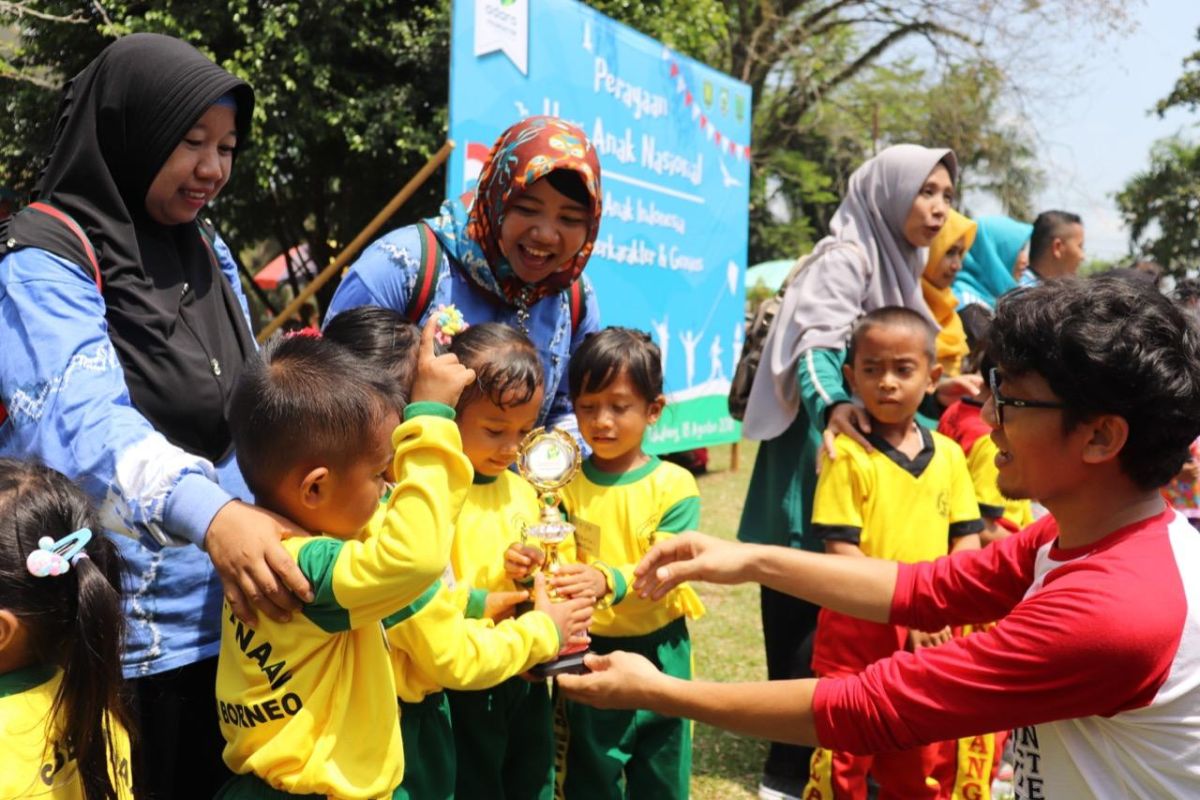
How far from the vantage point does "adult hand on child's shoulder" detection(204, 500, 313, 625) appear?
171 centimetres

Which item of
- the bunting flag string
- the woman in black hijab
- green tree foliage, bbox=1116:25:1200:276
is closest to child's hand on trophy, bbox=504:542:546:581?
the woman in black hijab

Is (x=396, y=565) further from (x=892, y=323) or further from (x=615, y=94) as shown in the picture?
(x=615, y=94)

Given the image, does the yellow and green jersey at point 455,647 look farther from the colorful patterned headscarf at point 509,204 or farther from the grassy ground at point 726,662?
the grassy ground at point 726,662

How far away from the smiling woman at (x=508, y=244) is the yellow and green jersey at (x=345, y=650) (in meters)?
0.97

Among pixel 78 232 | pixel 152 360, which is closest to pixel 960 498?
pixel 152 360

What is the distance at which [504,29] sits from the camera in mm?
5680

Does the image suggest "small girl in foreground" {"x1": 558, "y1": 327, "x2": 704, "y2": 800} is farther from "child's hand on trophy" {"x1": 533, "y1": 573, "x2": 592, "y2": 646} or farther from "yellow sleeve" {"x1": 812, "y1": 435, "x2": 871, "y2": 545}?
"yellow sleeve" {"x1": 812, "y1": 435, "x2": 871, "y2": 545}

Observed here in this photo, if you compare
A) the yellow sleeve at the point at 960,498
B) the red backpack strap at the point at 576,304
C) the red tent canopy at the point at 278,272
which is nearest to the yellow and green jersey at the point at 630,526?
the red backpack strap at the point at 576,304

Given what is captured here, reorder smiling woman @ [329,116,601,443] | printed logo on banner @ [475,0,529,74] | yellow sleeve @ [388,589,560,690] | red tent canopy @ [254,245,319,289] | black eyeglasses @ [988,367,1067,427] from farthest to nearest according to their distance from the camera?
red tent canopy @ [254,245,319,289] < printed logo on banner @ [475,0,529,74] < smiling woman @ [329,116,601,443] < yellow sleeve @ [388,589,560,690] < black eyeglasses @ [988,367,1067,427]

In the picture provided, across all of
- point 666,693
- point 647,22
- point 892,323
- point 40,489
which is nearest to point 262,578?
point 40,489

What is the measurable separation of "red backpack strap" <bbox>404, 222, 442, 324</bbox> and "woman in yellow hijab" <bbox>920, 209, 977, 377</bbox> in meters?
2.56

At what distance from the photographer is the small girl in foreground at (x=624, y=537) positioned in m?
3.09

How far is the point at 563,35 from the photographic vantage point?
6.38 meters

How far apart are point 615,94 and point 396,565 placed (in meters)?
5.80
